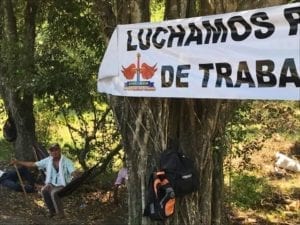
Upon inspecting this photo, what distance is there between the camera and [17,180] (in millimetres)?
9141

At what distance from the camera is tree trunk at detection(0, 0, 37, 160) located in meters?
8.62

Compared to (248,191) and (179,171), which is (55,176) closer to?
(179,171)

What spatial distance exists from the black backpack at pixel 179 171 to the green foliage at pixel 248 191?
4425mm

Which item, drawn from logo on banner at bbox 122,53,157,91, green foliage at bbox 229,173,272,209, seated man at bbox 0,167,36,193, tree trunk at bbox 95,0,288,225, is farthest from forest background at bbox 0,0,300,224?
logo on banner at bbox 122,53,157,91

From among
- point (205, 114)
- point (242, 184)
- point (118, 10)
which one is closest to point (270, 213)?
point (242, 184)

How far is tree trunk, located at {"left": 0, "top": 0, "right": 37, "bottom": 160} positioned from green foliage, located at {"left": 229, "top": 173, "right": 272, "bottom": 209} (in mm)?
3546

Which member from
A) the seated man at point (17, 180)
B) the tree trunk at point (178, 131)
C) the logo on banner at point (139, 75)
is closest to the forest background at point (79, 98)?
the seated man at point (17, 180)

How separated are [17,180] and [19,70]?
5.69 feet

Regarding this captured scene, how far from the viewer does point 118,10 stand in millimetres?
5688

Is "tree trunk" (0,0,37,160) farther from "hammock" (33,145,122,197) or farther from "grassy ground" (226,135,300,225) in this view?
"grassy ground" (226,135,300,225)

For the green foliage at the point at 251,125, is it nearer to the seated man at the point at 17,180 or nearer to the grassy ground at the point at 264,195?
the grassy ground at the point at 264,195

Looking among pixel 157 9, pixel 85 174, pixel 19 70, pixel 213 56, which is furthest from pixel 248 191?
pixel 213 56

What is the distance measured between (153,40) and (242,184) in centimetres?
565

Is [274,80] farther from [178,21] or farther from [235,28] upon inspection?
[178,21]
